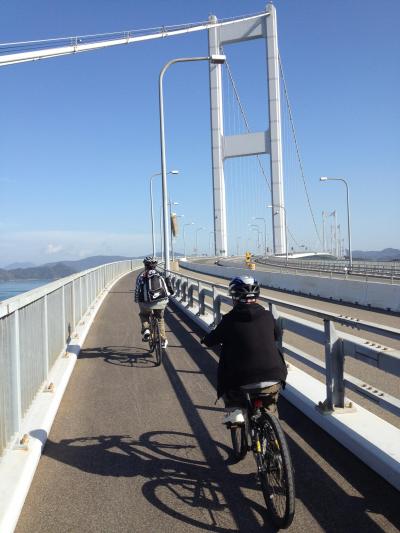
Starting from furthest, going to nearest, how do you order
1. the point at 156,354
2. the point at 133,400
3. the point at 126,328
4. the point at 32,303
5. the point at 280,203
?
1. the point at 280,203
2. the point at 126,328
3. the point at 156,354
4. the point at 133,400
5. the point at 32,303

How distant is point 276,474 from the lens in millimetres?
3375

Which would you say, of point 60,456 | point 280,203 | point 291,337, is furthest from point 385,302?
point 280,203

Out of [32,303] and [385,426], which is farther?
[32,303]

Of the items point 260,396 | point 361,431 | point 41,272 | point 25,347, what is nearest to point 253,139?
point 41,272

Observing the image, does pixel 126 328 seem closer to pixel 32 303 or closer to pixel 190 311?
pixel 190 311

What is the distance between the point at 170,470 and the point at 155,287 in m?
5.12

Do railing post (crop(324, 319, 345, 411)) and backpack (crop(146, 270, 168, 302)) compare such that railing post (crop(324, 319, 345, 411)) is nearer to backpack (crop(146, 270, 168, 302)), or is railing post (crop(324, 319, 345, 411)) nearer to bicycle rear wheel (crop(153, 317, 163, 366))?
bicycle rear wheel (crop(153, 317, 163, 366))

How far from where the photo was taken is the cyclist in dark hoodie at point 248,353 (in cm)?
375

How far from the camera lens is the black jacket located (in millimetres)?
3758

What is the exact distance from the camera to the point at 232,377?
381cm

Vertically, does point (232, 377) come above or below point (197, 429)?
above

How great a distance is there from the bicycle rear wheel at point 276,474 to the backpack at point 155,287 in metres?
5.58

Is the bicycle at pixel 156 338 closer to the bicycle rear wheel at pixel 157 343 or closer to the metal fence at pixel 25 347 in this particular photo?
the bicycle rear wheel at pixel 157 343

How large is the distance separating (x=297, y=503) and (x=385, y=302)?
56.5ft
